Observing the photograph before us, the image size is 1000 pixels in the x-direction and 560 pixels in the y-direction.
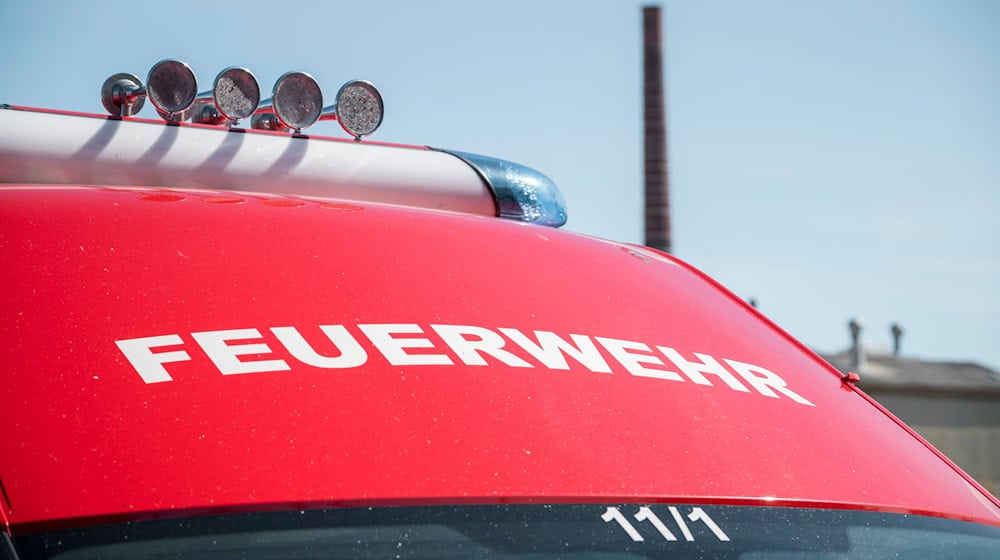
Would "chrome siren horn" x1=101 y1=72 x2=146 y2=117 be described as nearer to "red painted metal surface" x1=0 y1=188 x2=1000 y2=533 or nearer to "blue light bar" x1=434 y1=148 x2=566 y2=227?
"red painted metal surface" x1=0 y1=188 x2=1000 y2=533

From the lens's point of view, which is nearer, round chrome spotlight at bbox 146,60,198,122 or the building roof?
round chrome spotlight at bbox 146,60,198,122

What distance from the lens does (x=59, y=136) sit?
9.26ft

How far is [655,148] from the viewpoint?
25094mm

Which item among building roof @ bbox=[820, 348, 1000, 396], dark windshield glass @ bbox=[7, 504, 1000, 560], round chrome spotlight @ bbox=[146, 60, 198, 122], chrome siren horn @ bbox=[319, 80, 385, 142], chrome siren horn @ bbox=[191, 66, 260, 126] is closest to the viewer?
dark windshield glass @ bbox=[7, 504, 1000, 560]

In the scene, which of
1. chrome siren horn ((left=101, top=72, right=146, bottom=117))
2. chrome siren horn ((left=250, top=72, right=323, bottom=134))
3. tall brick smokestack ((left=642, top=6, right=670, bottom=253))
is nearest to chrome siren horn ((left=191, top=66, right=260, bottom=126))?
chrome siren horn ((left=250, top=72, right=323, bottom=134))

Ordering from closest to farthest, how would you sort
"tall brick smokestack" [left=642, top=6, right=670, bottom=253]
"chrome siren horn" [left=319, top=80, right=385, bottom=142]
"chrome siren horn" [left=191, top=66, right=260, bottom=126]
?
1. "chrome siren horn" [left=191, top=66, right=260, bottom=126]
2. "chrome siren horn" [left=319, top=80, right=385, bottom=142]
3. "tall brick smokestack" [left=642, top=6, right=670, bottom=253]

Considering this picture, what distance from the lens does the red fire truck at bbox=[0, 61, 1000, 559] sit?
194cm

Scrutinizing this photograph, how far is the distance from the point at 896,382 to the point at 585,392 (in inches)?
1348

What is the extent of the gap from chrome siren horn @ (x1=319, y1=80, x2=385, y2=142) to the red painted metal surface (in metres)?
0.57

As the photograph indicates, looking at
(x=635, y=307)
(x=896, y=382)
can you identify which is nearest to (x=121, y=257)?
(x=635, y=307)

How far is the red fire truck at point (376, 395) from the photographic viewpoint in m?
1.94

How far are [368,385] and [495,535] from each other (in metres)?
0.32

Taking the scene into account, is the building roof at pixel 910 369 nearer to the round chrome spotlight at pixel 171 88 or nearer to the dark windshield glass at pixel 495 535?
the round chrome spotlight at pixel 171 88

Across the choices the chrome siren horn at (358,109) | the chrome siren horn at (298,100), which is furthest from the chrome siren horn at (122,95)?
the chrome siren horn at (358,109)
